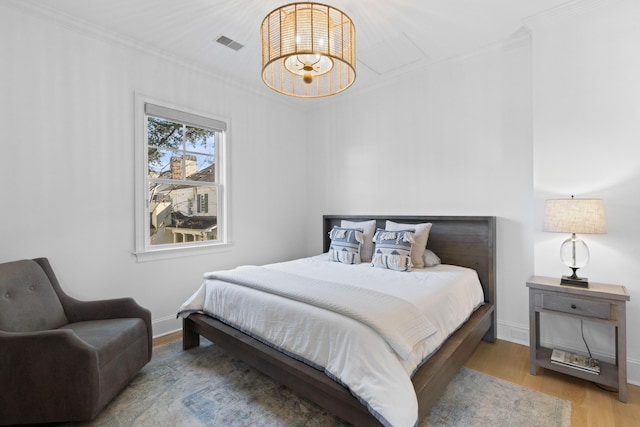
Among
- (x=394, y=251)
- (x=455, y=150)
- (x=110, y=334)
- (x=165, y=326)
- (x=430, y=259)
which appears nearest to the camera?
(x=110, y=334)

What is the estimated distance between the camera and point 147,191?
2.96 meters

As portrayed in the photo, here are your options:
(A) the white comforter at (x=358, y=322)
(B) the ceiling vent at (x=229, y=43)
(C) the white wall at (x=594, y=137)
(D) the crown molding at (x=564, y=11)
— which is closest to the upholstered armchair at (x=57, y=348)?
(A) the white comforter at (x=358, y=322)

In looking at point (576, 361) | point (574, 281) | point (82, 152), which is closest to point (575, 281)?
point (574, 281)

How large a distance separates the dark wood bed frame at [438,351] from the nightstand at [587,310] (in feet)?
1.30

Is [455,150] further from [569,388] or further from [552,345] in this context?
[569,388]

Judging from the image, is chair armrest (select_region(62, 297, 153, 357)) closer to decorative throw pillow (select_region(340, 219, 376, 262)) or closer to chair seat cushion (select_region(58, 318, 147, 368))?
chair seat cushion (select_region(58, 318, 147, 368))

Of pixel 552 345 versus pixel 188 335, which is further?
pixel 188 335

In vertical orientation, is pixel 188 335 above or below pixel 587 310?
below

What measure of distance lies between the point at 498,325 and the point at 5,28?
15.7ft

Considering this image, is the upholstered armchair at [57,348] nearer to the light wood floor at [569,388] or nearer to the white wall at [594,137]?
the light wood floor at [569,388]

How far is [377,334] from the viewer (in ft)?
5.09

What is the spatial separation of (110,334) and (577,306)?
10.3 ft

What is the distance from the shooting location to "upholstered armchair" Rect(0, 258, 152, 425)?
1.63 metres

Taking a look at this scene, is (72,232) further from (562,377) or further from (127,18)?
(562,377)
